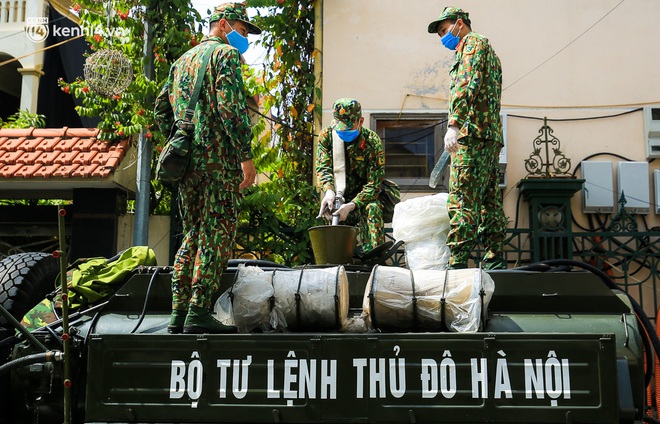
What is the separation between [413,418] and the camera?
3.65 metres

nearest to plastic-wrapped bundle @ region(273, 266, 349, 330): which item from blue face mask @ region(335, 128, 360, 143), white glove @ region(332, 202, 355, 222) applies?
white glove @ region(332, 202, 355, 222)

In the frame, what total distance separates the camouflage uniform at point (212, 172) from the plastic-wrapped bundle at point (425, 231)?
5.18 ft

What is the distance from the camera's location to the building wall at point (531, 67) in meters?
9.27

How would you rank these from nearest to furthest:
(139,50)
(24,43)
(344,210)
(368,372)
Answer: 1. (368,372)
2. (344,210)
3. (139,50)
4. (24,43)

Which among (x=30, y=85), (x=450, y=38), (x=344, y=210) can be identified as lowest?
(x=344, y=210)

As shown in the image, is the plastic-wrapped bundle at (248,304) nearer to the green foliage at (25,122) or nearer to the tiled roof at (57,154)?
the tiled roof at (57,154)

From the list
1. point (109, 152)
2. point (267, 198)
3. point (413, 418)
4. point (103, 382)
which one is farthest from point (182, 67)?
point (109, 152)

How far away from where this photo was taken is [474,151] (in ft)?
17.8

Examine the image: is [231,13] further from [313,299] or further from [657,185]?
[657,185]

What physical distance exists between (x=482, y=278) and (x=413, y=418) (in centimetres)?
88

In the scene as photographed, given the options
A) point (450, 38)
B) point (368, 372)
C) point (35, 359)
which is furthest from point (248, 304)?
point (450, 38)

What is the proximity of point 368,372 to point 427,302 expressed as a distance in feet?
1.79

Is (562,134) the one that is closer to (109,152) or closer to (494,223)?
(494,223)

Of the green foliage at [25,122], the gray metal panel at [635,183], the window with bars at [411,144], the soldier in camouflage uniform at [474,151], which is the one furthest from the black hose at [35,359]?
the green foliage at [25,122]
